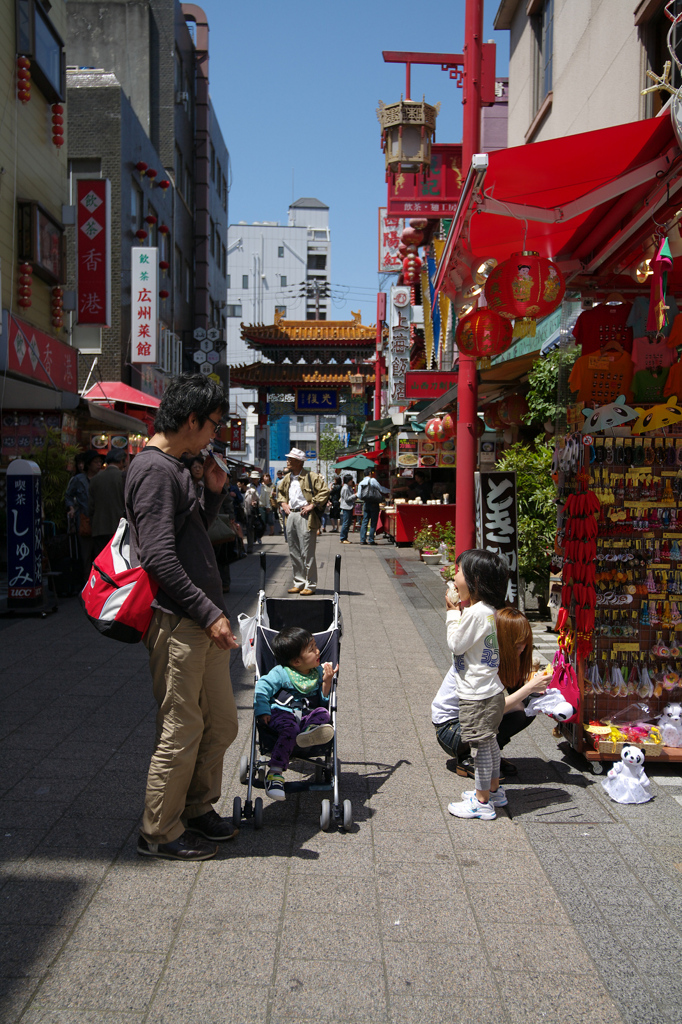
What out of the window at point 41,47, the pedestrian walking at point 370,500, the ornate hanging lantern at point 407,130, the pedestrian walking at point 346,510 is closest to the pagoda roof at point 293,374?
the pedestrian walking at point 346,510

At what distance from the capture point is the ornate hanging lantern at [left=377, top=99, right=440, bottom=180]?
11680mm

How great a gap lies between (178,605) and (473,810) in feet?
6.16

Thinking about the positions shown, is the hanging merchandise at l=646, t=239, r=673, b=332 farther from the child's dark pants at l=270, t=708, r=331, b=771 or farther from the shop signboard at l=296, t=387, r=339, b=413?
the shop signboard at l=296, t=387, r=339, b=413

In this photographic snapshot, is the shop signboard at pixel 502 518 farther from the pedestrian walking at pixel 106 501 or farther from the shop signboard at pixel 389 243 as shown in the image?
the shop signboard at pixel 389 243

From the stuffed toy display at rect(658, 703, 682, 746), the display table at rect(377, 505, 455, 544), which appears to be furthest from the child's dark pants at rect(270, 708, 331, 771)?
the display table at rect(377, 505, 455, 544)

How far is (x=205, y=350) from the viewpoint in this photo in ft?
84.5

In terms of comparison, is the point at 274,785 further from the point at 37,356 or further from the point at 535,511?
the point at 37,356

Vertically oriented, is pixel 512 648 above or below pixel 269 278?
below

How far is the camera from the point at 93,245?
15.7m

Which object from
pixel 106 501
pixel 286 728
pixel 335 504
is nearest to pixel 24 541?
pixel 106 501

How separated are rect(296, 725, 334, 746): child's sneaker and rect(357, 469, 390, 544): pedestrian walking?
15497 millimetres

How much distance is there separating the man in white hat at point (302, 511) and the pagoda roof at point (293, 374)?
2589cm

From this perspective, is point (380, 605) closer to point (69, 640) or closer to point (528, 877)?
point (69, 640)

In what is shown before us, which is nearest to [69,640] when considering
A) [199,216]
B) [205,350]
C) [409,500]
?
[409,500]
